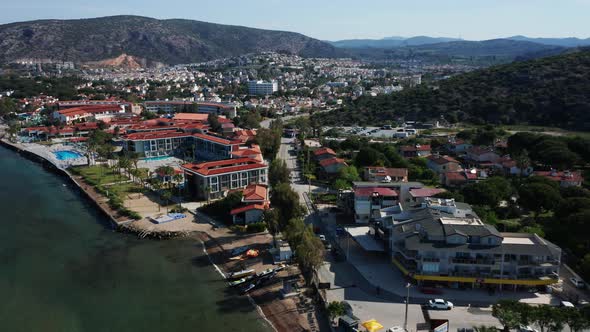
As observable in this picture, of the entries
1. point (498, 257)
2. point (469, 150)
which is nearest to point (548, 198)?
point (498, 257)

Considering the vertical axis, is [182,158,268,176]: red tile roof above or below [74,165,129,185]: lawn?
above

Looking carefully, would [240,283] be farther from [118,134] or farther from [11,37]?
[11,37]

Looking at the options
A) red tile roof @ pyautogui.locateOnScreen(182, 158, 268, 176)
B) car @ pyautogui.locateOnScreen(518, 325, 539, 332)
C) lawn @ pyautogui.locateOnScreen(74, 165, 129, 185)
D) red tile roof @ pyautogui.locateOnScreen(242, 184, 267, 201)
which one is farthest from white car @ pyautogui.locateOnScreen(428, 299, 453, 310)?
lawn @ pyautogui.locateOnScreen(74, 165, 129, 185)

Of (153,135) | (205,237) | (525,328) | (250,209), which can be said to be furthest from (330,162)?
(525,328)

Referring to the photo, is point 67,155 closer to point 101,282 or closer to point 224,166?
point 224,166

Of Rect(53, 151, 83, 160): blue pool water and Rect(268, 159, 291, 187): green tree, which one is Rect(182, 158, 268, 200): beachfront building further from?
Rect(53, 151, 83, 160): blue pool water

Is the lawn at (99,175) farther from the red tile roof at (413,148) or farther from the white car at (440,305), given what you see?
the white car at (440,305)

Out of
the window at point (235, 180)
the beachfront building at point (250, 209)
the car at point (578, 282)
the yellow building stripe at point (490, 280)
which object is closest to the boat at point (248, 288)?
the yellow building stripe at point (490, 280)
